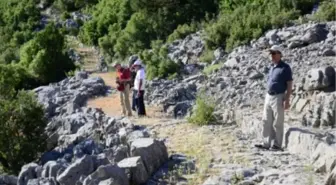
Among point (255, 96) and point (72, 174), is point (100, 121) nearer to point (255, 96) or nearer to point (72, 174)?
point (255, 96)

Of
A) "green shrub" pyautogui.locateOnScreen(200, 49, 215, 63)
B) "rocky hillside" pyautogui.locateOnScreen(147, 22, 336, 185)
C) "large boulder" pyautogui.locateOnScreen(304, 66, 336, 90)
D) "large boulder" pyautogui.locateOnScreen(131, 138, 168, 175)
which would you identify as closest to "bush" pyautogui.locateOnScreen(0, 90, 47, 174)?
"large boulder" pyautogui.locateOnScreen(131, 138, 168, 175)

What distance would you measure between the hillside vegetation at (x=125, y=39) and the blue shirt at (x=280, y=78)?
603 centimetres

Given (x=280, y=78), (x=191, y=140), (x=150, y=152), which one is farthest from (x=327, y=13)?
(x=150, y=152)

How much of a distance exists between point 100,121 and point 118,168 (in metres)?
5.88

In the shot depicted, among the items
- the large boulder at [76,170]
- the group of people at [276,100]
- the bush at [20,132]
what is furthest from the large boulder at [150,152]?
the bush at [20,132]

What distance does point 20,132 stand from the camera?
48.8ft

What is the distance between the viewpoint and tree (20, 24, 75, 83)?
3400 cm

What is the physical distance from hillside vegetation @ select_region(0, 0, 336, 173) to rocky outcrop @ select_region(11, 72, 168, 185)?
3.45 feet

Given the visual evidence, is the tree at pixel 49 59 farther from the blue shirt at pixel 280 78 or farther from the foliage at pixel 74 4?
the foliage at pixel 74 4

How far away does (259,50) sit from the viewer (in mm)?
24359

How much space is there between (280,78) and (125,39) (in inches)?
1174

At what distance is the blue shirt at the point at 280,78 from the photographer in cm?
1149

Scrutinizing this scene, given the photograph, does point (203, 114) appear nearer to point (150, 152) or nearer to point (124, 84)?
point (124, 84)

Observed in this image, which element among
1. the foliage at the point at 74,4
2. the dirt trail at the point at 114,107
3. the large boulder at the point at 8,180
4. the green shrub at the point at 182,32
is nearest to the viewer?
the large boulder at the point at 8,180
